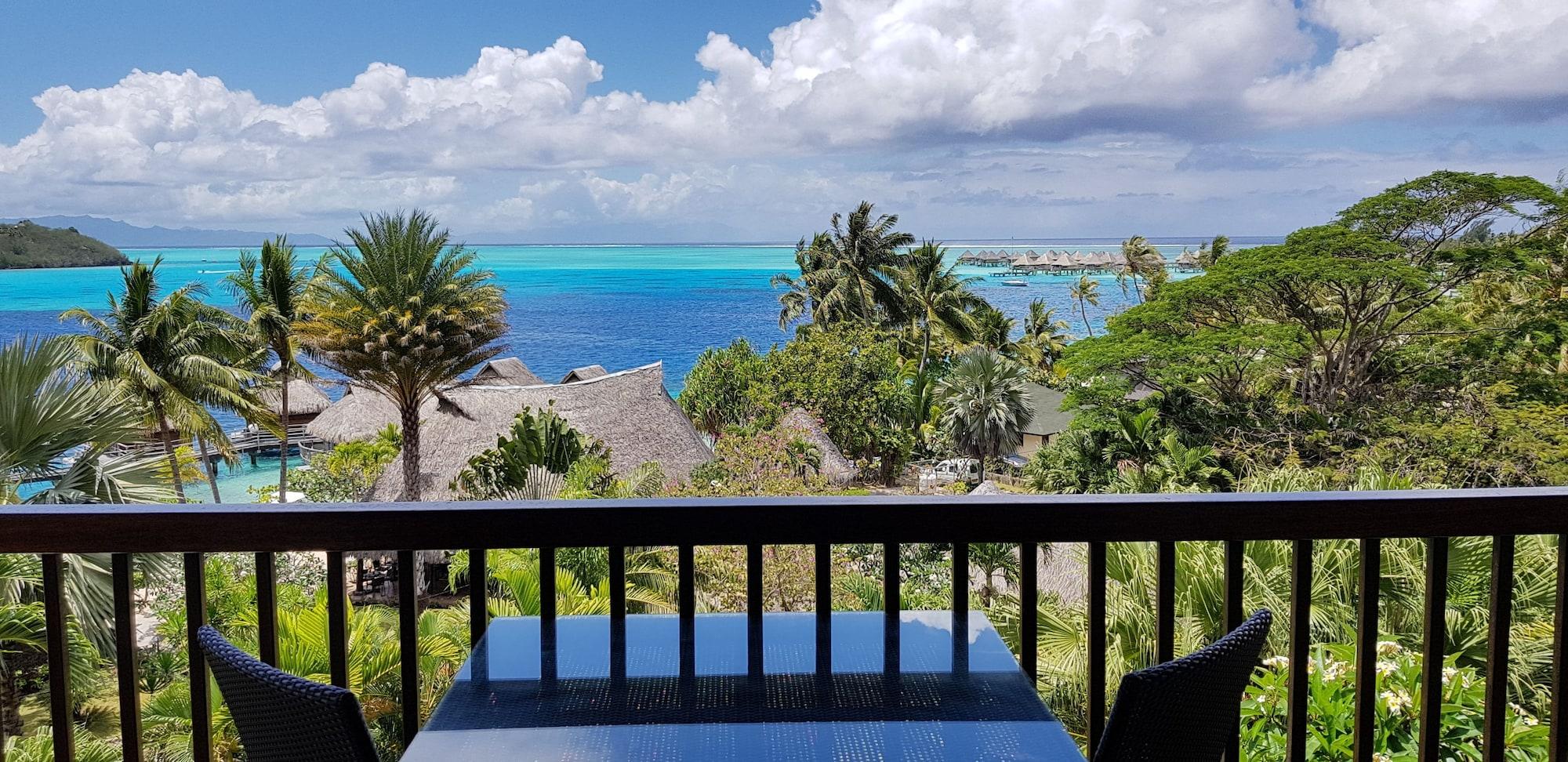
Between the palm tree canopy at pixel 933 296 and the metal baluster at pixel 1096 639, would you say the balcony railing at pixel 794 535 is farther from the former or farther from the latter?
the palm tree canopy at pixel 933 296

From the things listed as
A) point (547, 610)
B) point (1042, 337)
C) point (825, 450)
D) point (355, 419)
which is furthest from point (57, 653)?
point (1042, 337)

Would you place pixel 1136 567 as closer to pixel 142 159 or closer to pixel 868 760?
pixel 868 760

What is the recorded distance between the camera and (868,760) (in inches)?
37.8

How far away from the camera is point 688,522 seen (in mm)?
1310

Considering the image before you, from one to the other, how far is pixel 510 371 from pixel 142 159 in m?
51.7

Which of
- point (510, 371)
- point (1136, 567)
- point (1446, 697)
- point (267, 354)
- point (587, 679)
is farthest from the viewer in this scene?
point (510, 371)

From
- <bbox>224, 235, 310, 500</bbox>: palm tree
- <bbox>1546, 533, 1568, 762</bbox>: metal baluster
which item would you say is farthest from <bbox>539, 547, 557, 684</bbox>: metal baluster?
<bbox>224, 235, 310, 500</bbox>: palm tree

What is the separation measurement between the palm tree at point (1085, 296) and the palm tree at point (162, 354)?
31230mm

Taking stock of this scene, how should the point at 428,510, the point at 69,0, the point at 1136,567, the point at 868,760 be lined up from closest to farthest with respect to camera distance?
the point at 868,760 < the point at 428,510 < the point at 1136,567 < the point at 69,0

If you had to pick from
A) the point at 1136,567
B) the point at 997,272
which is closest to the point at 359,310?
the point at 1136,567

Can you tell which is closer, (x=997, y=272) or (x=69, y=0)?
(x=69, y=0)

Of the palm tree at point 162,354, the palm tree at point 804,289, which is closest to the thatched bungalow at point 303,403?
the palm tree at point 162,354

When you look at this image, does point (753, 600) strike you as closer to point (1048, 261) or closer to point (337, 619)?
point (337, 619)

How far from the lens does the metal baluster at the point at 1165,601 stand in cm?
140
